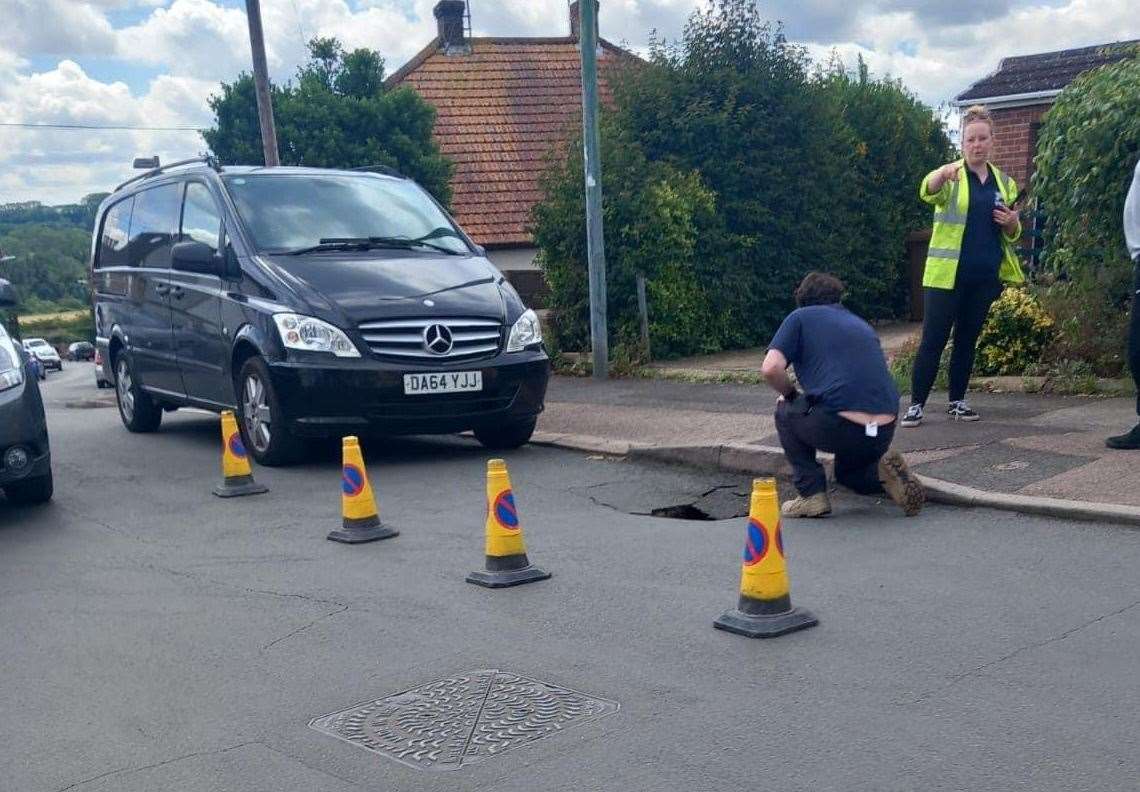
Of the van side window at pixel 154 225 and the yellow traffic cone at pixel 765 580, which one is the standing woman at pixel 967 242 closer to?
the yellow traffic cone at pixel 765 580

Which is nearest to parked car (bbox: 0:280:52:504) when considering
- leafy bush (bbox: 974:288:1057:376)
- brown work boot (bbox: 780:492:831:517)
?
brown work boot (bbox: 780:492:831:517)

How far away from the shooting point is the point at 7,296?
8.50 m

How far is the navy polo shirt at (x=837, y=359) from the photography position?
6.72m

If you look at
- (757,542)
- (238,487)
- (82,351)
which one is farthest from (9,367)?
(82,351)

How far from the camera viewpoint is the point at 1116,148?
953cm

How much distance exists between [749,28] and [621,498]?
9919 millimetres

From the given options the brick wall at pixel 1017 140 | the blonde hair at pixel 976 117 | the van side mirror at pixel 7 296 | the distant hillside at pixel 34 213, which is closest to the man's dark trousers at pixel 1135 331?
the blonde hair at pixel 976 117

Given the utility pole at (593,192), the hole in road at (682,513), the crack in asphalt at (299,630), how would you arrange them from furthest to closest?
the utility pole at (593,192) → the hole in road at (682,513) → the crack in asphalt at (299,630)

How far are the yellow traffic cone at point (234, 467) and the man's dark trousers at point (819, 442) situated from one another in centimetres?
341

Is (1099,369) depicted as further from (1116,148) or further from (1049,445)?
(1049,445)

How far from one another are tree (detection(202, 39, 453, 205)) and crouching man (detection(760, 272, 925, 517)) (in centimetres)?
2081

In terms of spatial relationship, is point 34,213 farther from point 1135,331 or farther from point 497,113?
point 1135,331

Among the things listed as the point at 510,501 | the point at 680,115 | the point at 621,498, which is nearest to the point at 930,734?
the point at 510,501

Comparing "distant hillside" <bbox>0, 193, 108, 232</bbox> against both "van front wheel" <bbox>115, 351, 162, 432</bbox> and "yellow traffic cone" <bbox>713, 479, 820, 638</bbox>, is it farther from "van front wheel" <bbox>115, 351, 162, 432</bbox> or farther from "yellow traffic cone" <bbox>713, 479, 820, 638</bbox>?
"yellow traffic cone" <bbox>713, 479, 820, 638</bbox>
